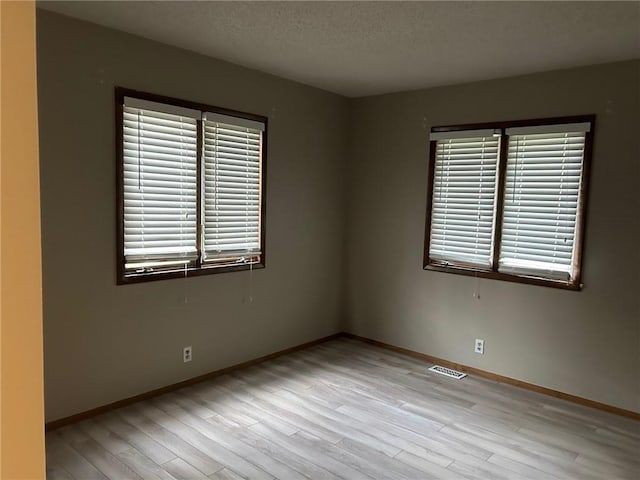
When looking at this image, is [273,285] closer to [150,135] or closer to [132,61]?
[150,135]

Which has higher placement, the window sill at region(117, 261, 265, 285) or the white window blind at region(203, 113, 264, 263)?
the white window blind at region(203, 113, 264, 263)

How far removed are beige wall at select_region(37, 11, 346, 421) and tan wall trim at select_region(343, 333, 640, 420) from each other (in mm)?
812

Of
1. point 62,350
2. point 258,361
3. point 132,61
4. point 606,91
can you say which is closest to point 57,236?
point 62,350

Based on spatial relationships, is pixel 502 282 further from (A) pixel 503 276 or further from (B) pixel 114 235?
(B) pixel 114 235

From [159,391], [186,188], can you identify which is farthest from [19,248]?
[159,391]

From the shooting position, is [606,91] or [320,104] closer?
[606,91]

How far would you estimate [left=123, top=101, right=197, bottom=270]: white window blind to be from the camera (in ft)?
10.4

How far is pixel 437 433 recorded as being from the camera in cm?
305

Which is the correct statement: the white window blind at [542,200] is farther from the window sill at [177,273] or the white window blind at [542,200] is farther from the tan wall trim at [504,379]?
the window sill at [177,273]

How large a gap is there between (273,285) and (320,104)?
1.75 meters

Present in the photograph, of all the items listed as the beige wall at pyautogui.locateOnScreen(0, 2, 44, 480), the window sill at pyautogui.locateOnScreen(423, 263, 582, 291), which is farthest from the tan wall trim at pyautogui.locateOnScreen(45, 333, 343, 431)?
→ the beige wall at pyautogui.locateOnScreen(0, 2, 44, 480)

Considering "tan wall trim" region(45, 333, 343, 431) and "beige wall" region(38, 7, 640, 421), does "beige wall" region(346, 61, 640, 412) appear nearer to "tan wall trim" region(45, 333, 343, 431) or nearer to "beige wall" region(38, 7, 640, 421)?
"beige wall" region(38, 7, 640, 421)

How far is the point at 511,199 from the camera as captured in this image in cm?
386

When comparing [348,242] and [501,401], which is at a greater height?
[348,242]
